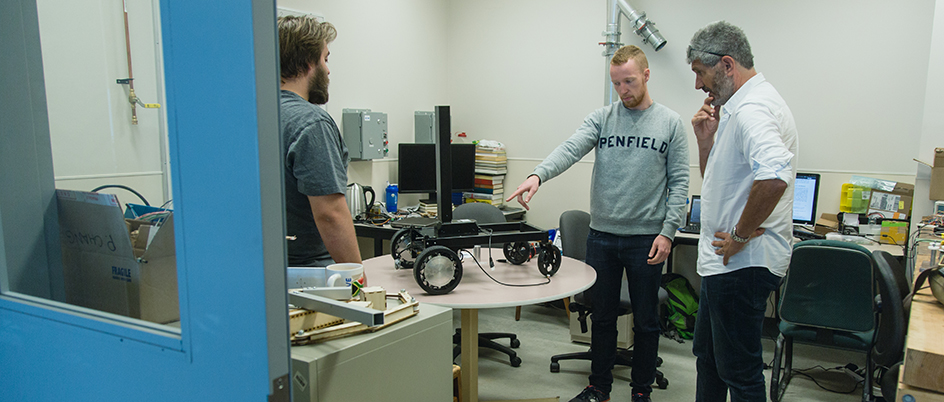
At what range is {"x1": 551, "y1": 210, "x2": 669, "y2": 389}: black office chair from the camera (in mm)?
3117

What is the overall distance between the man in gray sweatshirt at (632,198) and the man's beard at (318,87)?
1014 mm

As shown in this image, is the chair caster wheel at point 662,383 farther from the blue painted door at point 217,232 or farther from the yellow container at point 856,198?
the blue painted door at point 217,232

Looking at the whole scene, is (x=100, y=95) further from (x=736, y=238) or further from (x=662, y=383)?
(x=662, y=383)

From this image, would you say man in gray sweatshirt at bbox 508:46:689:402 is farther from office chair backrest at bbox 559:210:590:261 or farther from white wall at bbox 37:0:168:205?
white wall at bbox 37:0:168:205

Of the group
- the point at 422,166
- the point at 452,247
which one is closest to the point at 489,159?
the point at 422,166

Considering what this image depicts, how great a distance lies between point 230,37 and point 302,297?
1.49 feet

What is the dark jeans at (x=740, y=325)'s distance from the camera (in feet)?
6.11

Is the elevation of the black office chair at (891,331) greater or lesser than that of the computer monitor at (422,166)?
lesser

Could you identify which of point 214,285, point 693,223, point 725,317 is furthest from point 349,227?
point 693,223

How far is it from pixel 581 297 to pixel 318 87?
2.07 m

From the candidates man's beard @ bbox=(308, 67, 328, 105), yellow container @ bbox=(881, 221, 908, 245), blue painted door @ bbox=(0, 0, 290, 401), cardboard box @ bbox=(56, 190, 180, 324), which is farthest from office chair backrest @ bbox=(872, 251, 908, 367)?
cardboard box @ bbox=(56, 190, 180, 324)

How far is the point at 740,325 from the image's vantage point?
6.18 ft

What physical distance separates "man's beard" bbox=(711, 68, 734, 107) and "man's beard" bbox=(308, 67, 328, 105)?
53.7 inches

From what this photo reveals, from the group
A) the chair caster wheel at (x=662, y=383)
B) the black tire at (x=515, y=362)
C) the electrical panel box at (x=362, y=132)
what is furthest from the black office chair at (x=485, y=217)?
the electrical panel box at (x=362, y=132)
